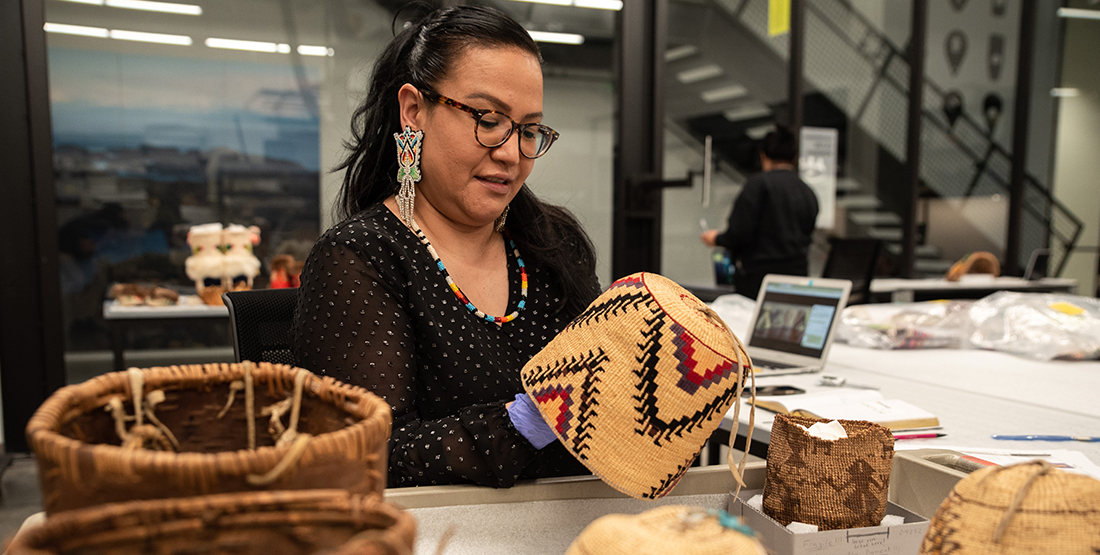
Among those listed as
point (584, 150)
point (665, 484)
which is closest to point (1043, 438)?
point (665, 484)

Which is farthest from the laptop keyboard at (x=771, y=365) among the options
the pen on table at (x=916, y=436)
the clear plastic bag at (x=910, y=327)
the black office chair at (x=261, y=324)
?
the black office chair at (x=261, y=324)

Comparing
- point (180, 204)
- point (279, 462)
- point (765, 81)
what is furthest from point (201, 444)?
point (765, 81)

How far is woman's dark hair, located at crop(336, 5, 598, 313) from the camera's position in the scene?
3.95 ft

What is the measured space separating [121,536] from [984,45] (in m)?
7.56

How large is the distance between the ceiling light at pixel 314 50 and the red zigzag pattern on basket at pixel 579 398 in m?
3.50

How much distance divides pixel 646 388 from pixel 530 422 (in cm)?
25

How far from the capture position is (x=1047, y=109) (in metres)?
6.89

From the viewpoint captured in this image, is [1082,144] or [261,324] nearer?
[261,324]

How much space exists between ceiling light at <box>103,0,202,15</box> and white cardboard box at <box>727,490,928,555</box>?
3.68 m

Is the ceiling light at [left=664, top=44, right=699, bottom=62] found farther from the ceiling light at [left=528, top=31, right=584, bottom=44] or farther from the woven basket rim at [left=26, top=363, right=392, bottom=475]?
→ the woven basket rim at [left=26, top=363, right=392, bottom=475]

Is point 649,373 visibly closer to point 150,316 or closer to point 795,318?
point 795,318

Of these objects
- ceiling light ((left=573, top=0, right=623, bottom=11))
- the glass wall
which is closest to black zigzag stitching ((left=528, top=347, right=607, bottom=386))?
the glass wall

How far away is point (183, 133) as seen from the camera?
3455 mm

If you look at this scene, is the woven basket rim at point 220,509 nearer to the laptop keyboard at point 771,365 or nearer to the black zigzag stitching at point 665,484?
the black zigzag stitching at point 665,484
